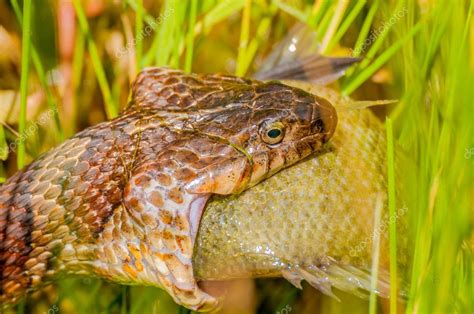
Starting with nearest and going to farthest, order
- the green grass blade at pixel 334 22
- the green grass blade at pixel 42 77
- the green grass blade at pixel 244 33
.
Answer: the green grass blade at pixel 42 77 < the green grass blade at pixel 334 22 < the green grass blade at pixel 244 33

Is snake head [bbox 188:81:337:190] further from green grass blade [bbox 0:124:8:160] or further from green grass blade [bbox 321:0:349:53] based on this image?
green grass blade [bbox 0:124:8:160]

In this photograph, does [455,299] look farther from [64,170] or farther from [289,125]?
[64,170]

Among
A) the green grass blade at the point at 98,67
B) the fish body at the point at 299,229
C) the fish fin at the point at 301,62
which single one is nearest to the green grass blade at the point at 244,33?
the fish fin at the point at 301,62

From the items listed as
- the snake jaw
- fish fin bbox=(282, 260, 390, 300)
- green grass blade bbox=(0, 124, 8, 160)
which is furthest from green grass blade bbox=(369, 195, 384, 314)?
green grass blade bbox=(0, 124, 8, 160)

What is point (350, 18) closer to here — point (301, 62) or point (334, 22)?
point (334, 22)

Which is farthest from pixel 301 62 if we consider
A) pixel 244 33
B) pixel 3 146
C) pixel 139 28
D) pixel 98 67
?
pixel 3 146

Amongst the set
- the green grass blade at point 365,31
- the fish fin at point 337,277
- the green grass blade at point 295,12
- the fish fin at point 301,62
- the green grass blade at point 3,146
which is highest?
the green grass blade at point 365,31

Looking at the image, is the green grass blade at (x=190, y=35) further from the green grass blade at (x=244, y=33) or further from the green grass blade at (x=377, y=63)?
the green grass blade at (x=377, y=63)

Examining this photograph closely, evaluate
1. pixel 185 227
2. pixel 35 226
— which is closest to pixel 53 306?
pixel 35 226
